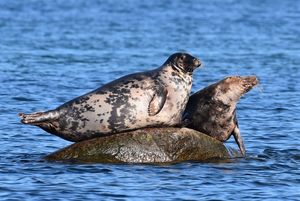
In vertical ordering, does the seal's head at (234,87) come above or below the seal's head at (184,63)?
below

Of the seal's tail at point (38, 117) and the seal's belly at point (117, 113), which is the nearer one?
the seal's tail at point (38, 117)

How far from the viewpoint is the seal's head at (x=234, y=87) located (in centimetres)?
1336

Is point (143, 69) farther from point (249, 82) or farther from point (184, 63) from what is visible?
point (184, 63)

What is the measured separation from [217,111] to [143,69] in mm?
10197

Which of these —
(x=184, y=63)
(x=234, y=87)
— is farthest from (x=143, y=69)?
(x=184, y=63)

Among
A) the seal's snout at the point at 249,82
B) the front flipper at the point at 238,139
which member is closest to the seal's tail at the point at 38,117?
the front flipper at the point at 238,139

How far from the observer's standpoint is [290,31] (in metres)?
34.3

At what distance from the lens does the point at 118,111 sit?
12477 mm

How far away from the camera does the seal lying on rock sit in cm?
1247

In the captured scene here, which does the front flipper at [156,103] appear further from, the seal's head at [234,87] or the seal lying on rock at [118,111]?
the seal's head at [234,87]

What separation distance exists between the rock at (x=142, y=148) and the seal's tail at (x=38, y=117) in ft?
1.41

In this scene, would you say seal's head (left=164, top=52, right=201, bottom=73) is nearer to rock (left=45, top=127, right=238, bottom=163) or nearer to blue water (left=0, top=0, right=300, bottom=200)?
rock (left=45, top=127, right=238, bottom=163)

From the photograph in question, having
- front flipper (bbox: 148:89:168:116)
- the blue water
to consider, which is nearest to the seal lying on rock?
front flipper (bbox: 148:89:168:116)

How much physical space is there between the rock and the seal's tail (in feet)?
1.41
